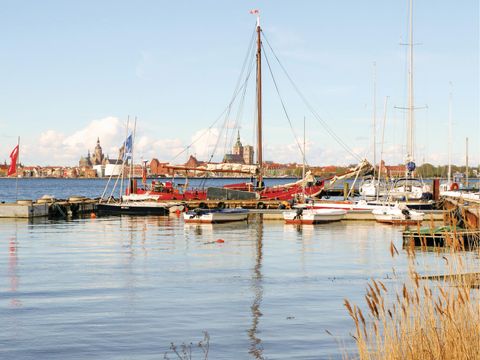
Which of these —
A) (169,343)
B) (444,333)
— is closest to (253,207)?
(169,343)

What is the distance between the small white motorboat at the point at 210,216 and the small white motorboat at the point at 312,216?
4499 mm

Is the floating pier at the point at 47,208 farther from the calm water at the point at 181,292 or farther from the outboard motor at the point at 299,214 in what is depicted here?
the outboard motor at the point at 299,214

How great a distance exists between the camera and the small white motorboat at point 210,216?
58.0 meters

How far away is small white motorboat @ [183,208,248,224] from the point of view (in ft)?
190

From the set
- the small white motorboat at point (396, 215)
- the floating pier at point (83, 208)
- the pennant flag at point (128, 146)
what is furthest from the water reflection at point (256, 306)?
the pennant flag at point (128, 146)

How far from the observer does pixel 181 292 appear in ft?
77.6

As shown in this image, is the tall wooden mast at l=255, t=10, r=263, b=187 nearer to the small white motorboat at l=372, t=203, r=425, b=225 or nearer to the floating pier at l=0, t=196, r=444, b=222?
the floating pier at l=0, t=196, r=444, b=222

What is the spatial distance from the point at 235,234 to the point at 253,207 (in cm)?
2407

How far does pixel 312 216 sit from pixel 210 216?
27.0 ft

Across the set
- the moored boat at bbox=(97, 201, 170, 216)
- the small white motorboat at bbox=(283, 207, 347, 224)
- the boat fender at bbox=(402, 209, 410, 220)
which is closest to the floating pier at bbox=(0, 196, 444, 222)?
the boat fender at bbox=(402, 209, 410, 220)

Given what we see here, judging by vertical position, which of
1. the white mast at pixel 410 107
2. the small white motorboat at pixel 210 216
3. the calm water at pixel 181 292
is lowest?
the calm water at pixel 181 292

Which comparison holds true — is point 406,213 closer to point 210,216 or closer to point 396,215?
point 396,215

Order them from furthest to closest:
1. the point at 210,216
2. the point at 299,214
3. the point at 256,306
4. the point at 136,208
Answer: the point at 136,208 < the point at 210,216 < the point at 299,214 < the point at 256,306

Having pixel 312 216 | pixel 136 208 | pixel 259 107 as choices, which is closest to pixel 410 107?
pixel 259 107
